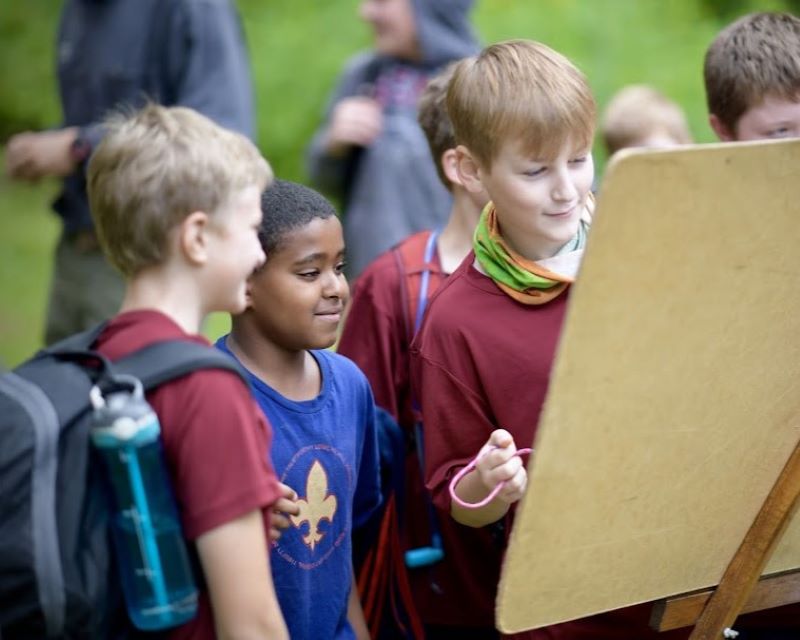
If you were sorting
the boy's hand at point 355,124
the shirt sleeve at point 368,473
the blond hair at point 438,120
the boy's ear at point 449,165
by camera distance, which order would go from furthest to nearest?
the boy's hand at point 355,124 < the blond hair at point 438,120 < the boy's ear at point 449,165 < the shirt sleeve at point 368,473

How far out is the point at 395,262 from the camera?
313cm

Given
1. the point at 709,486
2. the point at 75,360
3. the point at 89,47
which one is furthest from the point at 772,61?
the point at 89,47

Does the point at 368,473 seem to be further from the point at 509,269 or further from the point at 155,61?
the point at 155,61

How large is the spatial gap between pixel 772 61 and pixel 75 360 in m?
1.81

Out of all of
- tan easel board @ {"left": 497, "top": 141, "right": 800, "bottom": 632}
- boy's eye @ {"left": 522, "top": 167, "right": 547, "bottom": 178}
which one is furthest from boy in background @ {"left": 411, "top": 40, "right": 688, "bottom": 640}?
tan easel board @ {"left": 497, "top": 141, "right": 800, "bottom": 632}

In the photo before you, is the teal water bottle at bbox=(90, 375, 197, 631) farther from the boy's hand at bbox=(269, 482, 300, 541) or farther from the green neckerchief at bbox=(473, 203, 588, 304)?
the green neckerchief at bbox=(473, 203, 588, 304)

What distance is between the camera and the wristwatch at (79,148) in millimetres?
4250

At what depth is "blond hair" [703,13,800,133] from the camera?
9.78 ft

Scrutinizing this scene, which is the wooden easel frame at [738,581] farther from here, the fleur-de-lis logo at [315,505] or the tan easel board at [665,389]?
the fleur-de-lis logo at [315,505]

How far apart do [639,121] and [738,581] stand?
2.96m

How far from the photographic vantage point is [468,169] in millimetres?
2629

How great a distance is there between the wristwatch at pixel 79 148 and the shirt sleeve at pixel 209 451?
8.16 feet

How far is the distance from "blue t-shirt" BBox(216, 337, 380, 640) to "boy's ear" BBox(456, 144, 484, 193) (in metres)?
0.49

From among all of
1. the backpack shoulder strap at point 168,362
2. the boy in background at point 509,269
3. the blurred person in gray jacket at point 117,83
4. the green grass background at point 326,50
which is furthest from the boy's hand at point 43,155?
the green grass background at point 326,50
